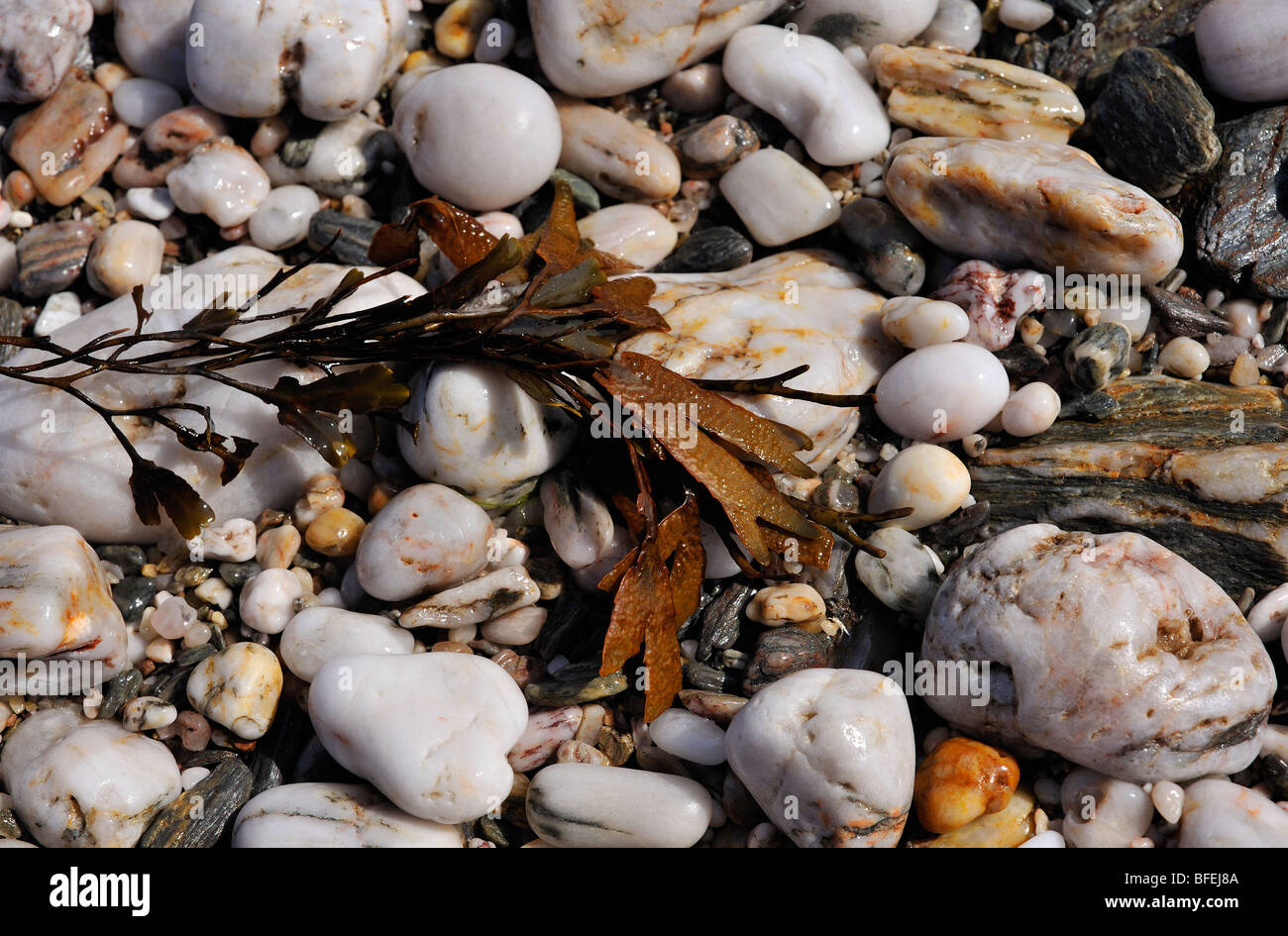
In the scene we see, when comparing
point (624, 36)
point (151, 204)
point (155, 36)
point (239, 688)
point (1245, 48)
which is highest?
point (1245, 48)

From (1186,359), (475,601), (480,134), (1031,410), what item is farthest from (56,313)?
(1186,359)

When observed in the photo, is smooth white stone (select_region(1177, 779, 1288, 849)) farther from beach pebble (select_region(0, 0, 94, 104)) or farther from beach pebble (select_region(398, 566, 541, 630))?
beach pebble (select_region(0, 0, 94, 104))

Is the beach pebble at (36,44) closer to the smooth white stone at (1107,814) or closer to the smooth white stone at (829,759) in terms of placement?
the smooth white stone at (829,759)

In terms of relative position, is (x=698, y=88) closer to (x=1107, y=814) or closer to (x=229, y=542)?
(x=229, y=542)

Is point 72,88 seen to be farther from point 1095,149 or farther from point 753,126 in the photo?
point 1095,149

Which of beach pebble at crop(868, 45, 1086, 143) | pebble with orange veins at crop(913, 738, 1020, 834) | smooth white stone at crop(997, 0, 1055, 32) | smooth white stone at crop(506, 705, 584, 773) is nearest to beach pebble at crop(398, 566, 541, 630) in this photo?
smooth white stone at crop(506, 705, 584, 773)

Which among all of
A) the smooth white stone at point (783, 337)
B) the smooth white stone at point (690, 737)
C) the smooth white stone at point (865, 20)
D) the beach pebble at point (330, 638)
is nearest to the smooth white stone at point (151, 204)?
the beach pebble at point (330, 638)

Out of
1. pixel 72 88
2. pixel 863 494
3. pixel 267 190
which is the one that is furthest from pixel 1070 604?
pixel 72 88
